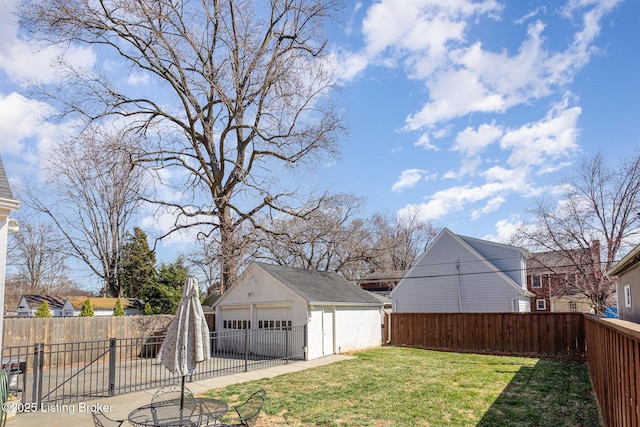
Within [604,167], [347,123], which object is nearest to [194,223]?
[347,123]

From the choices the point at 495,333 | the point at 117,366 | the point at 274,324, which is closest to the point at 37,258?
the point at 117,366

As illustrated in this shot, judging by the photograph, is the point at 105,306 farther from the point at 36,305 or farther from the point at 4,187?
the point at 4,187

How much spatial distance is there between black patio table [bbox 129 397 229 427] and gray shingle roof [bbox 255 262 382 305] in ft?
27.0

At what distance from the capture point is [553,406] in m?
7.26

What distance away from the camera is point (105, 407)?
759 centimetres

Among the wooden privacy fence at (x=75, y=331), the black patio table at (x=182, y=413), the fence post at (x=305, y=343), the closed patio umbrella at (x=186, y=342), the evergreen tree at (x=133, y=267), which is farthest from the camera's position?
the evergreen tree at (x=133, y=267)

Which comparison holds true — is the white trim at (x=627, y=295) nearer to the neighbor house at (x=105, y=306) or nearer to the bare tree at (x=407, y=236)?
the neighbor house at (x=105, y=306)

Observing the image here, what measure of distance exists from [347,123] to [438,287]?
38.2 feet

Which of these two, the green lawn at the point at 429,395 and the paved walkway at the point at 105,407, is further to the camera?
the paved walkway at the point at 105,407

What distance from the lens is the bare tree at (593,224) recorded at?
2231 centimetres

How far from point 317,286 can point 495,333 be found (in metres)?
7.12

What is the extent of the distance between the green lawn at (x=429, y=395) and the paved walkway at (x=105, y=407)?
796 mm

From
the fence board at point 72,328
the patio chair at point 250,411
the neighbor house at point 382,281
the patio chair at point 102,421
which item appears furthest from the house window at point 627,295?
the neighbor house at point 382,281

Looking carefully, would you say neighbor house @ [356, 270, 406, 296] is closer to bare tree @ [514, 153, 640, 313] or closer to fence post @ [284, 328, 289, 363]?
bare tree @ [514, 153, 640, 313]
